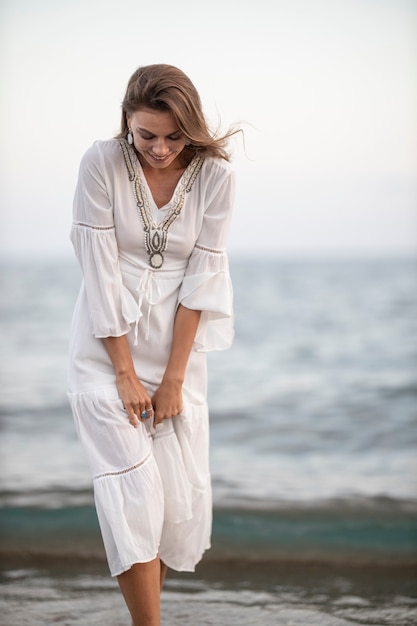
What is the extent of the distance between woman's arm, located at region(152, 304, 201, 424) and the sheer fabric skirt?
0.07 m

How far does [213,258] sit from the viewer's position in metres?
2.71

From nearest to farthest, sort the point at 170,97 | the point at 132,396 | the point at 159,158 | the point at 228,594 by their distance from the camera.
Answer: the point at 170,97, the point at 159,158, the point at 132,396, the point at 228,594

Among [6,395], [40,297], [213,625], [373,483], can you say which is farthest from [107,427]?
[40,297]

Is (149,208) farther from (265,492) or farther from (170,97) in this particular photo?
(265,492)

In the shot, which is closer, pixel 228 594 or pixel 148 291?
pixel 148 291

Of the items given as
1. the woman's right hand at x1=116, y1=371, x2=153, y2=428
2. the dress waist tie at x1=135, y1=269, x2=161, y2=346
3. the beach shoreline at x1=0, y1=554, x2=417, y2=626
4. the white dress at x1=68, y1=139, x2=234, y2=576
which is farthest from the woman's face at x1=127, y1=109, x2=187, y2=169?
the beach shoreline at x1=0, y1=554, x2=417, y2=626

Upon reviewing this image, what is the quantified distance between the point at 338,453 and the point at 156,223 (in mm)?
3944

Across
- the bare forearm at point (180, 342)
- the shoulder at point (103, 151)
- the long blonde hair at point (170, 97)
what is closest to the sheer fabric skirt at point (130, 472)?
the bare forearm at point (180, 342)

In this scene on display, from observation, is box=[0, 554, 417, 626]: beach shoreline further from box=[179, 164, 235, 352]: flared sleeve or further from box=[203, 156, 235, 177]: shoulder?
box=[203, 156, 235, 177]: shoulder

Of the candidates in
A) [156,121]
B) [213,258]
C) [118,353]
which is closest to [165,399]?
[118,353]

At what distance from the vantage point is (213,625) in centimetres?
323

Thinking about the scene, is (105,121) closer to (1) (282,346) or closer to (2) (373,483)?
(1) (282,346)

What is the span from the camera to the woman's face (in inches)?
95.3

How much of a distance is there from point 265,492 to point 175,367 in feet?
8.57
